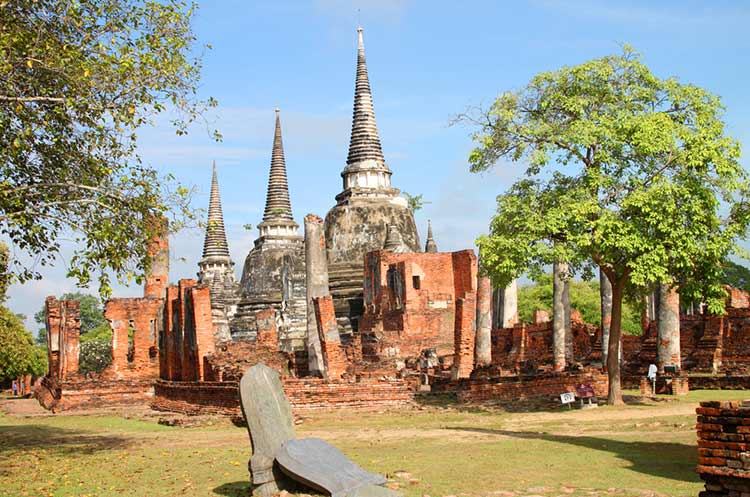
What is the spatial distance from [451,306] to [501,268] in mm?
19285

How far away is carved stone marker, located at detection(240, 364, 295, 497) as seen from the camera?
8773 millimetres

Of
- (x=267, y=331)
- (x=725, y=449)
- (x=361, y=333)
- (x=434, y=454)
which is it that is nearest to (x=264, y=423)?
(x=434, y=454)

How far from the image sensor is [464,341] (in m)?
22.3

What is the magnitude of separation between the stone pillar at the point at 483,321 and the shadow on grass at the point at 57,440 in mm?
11270

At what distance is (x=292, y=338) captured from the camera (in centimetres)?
3378

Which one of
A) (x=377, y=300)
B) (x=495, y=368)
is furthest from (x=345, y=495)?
(x=377, y=300)

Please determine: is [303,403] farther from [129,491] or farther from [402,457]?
[129,491]

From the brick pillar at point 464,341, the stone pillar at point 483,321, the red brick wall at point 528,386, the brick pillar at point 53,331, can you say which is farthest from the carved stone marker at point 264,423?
the brick pillar at point 53,331

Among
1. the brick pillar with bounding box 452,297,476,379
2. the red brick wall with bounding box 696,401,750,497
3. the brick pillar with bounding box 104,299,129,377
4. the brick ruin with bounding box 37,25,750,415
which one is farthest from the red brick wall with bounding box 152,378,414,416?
the red brick wall with bounding box 696,401,750,497

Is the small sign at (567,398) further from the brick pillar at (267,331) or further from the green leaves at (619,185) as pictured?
the brick pillar at (267,331)

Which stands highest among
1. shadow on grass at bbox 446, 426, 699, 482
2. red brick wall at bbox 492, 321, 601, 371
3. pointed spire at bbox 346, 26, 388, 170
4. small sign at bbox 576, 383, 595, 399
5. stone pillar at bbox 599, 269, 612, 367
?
pointed spire at bbox 346, 26, 388, 170

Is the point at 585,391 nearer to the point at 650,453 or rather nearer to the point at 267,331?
the point at 650,453

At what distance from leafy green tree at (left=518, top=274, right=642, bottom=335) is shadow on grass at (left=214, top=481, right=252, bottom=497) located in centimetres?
3651

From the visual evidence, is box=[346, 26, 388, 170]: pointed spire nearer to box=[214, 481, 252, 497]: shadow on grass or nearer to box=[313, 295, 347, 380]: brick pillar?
box=[313, 295, 347, 380]: brick pillar
